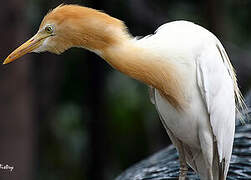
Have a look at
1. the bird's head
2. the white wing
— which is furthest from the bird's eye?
the white wing

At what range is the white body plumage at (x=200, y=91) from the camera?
2.53m

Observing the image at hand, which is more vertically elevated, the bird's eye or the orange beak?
the bird's eye

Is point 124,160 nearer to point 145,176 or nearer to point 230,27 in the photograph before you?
point 230,27

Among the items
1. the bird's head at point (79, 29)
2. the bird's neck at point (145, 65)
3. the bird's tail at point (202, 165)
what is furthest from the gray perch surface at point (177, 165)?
the bird's head at point (79, 29)

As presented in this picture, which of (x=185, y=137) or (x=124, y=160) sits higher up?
(x=185, y=137)

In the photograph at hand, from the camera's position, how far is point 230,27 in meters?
7.37

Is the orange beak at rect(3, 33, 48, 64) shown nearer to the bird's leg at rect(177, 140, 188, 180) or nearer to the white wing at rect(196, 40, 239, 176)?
the white wing at rect(196, 40, 239, 176)

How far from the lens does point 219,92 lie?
264 cm

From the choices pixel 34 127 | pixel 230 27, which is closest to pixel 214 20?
pixel 230 27

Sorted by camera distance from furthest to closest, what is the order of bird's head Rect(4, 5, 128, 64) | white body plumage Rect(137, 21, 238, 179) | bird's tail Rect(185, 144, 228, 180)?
bird's tail Rect(185, 144, 228, 180)
white body plumage Rect(137, 21, 238, 179)
bird's head Rect(4, 5, 128, 64)

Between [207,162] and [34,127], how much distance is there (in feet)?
9.07

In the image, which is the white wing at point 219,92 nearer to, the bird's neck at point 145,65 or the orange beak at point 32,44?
the bird's neck at point 145,65

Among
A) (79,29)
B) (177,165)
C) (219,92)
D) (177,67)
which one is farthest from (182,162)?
(79,29)

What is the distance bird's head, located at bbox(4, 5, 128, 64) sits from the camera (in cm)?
231
